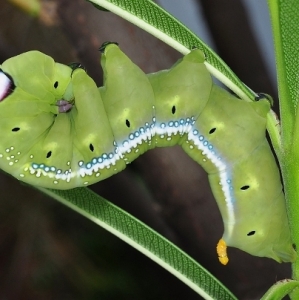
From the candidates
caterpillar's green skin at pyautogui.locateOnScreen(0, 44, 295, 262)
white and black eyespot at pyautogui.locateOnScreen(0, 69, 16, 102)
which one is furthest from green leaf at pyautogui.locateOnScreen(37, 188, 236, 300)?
white and black eyespot at pyautogui.locateOnScreen(0, 69, 16, 102)

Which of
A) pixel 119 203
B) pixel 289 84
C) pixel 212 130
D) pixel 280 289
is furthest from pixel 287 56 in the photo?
pixel 119 203

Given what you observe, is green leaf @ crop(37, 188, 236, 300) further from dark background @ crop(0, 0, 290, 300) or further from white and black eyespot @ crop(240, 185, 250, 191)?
dark background @ crop(0, 0, 290, 300)

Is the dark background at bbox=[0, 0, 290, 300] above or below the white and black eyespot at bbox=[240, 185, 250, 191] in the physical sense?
above

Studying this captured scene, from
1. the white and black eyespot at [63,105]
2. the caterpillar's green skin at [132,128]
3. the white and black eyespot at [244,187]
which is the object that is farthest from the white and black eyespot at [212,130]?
the white and black eyespot at [63,105]

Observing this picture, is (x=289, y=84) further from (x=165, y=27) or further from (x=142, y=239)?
(x=142, y=239)

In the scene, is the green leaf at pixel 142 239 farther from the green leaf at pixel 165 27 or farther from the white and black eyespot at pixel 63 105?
the green leaf at pixel 165 27

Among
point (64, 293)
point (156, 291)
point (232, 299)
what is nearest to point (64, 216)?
point (64, 293)

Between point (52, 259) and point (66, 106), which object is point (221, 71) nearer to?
point (66, 106)
